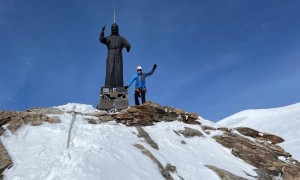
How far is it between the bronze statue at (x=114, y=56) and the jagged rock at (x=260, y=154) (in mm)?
5809

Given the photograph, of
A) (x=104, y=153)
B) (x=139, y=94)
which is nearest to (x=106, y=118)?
(x=139, y=94)

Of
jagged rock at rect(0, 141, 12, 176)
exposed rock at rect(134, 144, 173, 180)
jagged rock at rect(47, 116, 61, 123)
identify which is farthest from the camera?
jagged rock at rect(47, 116, 61, 123)

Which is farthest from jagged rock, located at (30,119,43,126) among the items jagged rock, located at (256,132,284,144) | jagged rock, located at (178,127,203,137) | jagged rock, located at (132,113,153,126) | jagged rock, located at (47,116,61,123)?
jagged rock, located at (256,132,284,144)

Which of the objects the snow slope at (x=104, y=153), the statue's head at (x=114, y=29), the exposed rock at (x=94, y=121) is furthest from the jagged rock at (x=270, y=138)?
the statue's head at (x=114, y=29)

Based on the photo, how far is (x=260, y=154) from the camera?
43.9 feet

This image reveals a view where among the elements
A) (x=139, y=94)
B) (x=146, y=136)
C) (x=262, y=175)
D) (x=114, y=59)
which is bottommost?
(x=262, y=175)

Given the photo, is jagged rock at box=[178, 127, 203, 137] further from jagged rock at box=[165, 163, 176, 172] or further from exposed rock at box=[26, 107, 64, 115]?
exposed rock at box=[26, 107, 64, 115]

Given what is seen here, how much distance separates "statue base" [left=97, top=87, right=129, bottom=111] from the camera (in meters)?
15.8

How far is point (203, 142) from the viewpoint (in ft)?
44.0

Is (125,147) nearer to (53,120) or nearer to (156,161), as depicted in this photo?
(156,161)

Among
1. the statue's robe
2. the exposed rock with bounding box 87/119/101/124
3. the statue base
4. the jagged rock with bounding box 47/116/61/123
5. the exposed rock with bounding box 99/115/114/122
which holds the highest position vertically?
the statue's robe

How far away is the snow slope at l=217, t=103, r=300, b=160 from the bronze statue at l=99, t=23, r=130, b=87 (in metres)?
13.6

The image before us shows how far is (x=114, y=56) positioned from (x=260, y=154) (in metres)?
8.46

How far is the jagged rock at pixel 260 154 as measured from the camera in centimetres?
1245
